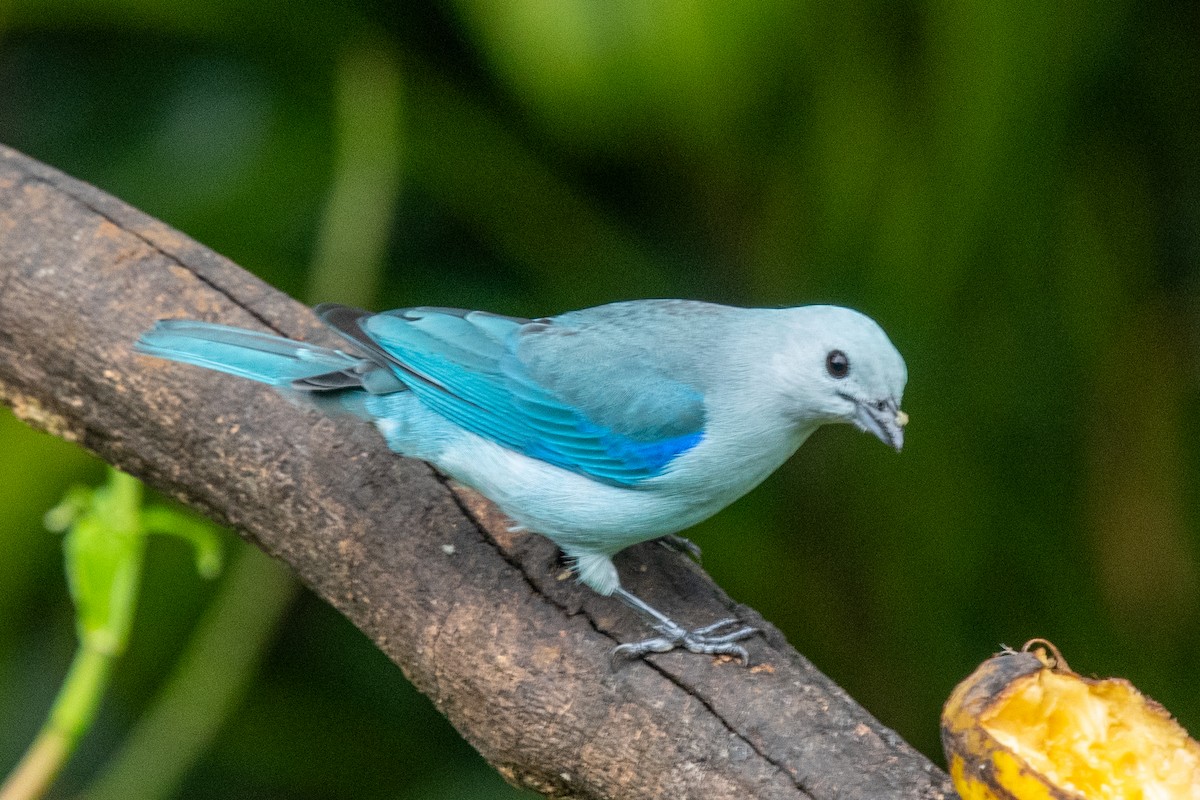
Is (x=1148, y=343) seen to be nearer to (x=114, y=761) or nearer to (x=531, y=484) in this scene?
(x=531, y=484)

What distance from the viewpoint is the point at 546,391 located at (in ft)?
8.89

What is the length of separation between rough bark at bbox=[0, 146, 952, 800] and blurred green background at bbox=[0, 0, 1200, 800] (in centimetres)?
76

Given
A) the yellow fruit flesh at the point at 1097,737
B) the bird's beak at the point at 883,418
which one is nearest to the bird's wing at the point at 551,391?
the bird's beak at the point at 883,418

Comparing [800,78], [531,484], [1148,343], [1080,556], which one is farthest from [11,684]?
[1148,343]

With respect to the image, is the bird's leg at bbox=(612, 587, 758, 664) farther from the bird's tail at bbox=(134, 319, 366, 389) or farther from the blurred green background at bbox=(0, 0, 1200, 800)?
the blurred green background at bbox=(0, 0, 1200, 800)

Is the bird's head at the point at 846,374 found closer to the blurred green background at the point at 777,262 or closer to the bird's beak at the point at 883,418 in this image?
the bird's beak at the point at 883,418

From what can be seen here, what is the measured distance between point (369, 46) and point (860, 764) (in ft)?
9.49

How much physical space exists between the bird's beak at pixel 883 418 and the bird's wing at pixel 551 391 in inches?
13.8

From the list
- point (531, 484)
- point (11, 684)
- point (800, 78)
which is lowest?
point (11, 684)

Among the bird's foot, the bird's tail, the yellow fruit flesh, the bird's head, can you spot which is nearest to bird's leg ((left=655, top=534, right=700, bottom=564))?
the bird's foot

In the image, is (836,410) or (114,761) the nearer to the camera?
(836,410)

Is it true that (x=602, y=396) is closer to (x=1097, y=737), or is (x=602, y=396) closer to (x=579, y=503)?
(x=579, y=503)

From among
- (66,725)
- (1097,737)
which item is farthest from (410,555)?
(1097,737)

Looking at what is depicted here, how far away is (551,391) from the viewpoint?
8.88 feet
